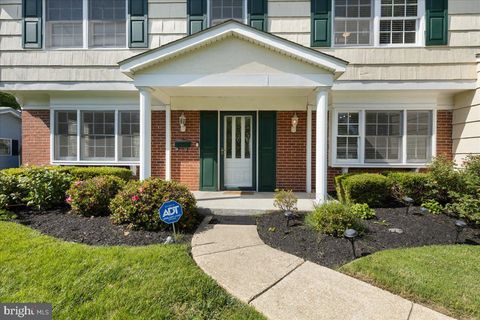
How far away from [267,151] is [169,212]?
4391 mm

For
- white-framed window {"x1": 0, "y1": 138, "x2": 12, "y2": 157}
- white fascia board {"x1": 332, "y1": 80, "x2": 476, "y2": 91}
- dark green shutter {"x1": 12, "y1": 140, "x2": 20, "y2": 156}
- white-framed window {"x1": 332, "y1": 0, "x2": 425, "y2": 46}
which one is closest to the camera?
white fascia board {"x1": 332, "y1": 80, "x2": 476, "y2": 91}

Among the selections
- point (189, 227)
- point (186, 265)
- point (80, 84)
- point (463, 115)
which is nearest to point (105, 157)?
point (80, 84)

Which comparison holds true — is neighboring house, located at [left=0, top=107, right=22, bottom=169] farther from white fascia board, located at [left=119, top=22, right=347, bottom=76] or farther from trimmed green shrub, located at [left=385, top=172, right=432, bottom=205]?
trimmed green shrub, located at [left=385, top=172, right=432, bottom=205]

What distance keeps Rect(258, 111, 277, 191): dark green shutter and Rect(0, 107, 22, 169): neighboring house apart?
999 cm

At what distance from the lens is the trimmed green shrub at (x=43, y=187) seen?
18.1 ft

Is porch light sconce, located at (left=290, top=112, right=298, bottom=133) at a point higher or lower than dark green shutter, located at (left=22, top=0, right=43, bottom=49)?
lower

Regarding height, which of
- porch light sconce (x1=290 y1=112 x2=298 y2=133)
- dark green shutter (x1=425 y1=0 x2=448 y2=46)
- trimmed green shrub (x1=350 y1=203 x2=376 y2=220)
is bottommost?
trimmed green shrub (x1=350 y1=203 x2=376 y2=220)

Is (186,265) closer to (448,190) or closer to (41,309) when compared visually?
(41,309)

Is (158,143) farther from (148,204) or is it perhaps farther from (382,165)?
(382,165)

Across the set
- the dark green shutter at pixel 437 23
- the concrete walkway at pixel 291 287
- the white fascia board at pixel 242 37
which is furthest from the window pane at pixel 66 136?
the dark green shutter at pixel 437 23

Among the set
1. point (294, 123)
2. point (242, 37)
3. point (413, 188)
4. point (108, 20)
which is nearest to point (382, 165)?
point (413, 188)

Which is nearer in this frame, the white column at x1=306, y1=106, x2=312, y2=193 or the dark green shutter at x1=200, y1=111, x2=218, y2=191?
the white column at x1=306, y1=106, x2=312, y2=193

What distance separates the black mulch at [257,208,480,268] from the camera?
12.6 ft

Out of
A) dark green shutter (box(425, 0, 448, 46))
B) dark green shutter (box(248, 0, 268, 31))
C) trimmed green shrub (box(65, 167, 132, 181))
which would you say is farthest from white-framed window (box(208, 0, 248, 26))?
dark green shutter (box(425, 0, 448, 46))
